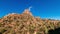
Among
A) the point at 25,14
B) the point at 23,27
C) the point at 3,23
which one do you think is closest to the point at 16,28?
the point at 23,27

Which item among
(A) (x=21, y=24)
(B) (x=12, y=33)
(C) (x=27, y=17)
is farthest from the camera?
(C) (x=27, y=17)

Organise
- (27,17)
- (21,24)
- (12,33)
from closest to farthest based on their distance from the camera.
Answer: (12,33) < (21,24) < (27,17)

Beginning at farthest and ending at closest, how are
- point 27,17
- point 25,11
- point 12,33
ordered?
point 25,11 → point 27,17 → point 12,33

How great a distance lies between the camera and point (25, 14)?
26078 millimetres

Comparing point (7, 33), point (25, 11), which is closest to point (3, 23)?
point (7, 33)

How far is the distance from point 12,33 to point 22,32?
4.60 feet

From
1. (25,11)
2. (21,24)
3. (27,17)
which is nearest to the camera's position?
(21,24)

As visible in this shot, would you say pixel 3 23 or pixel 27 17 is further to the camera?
pixel 27 17

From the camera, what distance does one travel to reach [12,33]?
67.5ft

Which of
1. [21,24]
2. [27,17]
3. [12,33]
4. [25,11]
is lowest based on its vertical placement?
[12,33]

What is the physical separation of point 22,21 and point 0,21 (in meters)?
3.57

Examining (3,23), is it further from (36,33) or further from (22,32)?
(36,33)

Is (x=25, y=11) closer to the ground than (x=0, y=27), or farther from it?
farther from it

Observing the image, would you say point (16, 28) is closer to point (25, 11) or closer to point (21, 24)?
point (21, 24)
